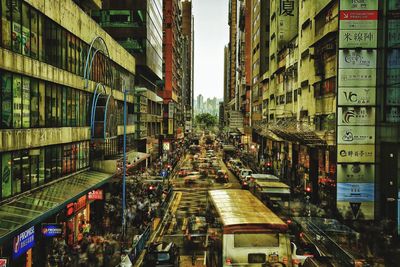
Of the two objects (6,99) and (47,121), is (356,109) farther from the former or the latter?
(6,99)

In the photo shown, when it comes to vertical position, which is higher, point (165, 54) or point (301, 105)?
point (165, 54)

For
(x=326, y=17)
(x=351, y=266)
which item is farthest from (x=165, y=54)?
(x=351, y=266)

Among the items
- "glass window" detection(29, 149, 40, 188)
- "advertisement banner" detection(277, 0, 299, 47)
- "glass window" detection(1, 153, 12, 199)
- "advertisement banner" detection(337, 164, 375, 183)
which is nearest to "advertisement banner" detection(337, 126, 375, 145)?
"advertisement banner" detection(337, 164, 375, 183)

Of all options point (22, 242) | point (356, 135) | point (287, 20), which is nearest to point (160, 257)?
point (22, 242)

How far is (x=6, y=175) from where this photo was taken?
17453 millimetres

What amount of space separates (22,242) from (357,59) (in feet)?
88.5

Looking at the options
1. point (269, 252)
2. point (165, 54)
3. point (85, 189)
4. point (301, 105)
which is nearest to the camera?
point (269, 252)

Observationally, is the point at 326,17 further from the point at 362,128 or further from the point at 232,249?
the point at 232,249

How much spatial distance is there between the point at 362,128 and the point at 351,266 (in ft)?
65.4

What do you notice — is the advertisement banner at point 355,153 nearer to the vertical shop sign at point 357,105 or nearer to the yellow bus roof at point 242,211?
the vertical shop sign at point 357,105

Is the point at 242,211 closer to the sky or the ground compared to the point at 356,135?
closer to the ground

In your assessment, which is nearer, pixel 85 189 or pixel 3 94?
pixel 3 94

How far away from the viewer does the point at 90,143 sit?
3167cm

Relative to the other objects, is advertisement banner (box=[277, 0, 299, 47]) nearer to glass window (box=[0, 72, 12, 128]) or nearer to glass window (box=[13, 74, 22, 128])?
glass window (box=[13, 74, 22, 128])
